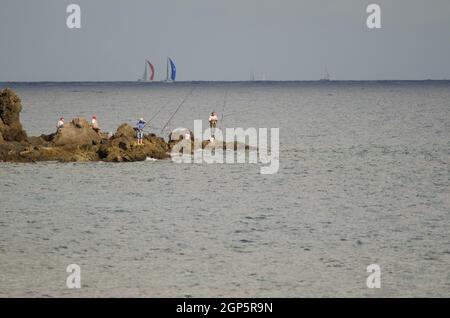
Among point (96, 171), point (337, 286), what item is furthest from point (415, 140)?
point (337, 286)

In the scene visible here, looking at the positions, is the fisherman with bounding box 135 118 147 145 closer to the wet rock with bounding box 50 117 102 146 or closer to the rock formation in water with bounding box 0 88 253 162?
the rock formation in water with bounding box 0 88 253 162

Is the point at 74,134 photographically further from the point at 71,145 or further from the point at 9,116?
the point at 9,116

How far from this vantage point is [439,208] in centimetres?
3045

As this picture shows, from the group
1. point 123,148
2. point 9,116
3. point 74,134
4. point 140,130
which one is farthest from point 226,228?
point 9,116

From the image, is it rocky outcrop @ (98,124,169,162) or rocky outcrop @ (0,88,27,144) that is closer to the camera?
rocky outcrop @ (98,124,169,162)

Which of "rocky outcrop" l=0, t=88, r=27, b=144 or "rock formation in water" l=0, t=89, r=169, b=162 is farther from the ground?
"rocky outcrop" l=0, t=88, r=27, b=144

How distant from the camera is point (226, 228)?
2712cm

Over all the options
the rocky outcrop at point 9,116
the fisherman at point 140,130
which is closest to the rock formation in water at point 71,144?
the rocky outcrop at point 9,116

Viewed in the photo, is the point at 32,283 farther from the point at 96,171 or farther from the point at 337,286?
the point at 96,171

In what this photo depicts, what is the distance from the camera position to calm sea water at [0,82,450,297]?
66.9 feet

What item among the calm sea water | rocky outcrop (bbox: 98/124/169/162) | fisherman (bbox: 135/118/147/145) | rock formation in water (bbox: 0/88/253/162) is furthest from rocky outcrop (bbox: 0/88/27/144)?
fisherman (bbox: 135/118/147/145)

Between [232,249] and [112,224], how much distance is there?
219 inches

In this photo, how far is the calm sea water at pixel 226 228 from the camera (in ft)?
66.9

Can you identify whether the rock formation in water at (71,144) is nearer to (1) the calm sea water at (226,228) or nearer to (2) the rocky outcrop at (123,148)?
(2) the rocky outcrop at (123,148)
